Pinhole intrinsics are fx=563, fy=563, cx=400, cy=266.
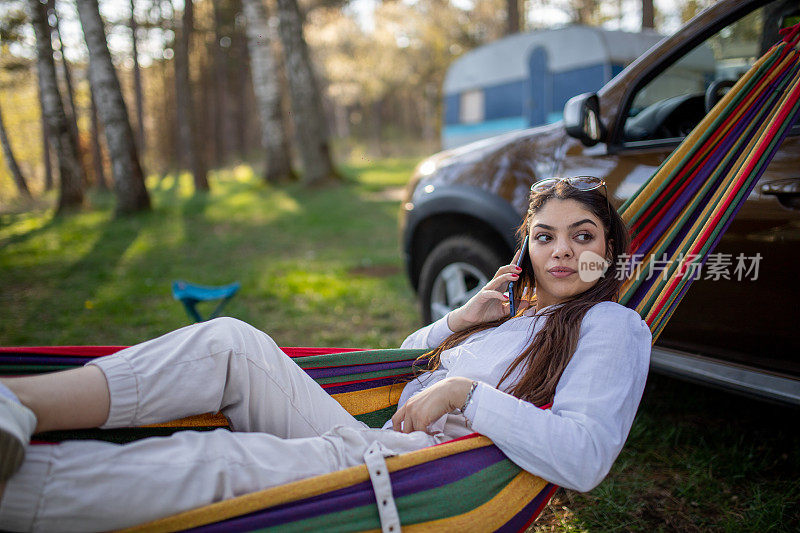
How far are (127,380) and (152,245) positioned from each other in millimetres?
6365

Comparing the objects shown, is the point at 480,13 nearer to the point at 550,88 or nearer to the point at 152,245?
the point at 550,88

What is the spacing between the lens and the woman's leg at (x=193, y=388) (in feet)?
4.33

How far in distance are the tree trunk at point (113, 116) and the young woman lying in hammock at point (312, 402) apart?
8517mm

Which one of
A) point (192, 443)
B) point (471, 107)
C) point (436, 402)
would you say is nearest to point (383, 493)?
point (436, 402)

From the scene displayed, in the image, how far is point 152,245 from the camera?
23.7 feet

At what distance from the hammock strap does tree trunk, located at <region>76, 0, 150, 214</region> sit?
901 cm

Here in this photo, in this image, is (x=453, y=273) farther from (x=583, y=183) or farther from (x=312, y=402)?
(x=312, y=402)

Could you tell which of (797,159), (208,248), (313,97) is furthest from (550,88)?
(797,159)

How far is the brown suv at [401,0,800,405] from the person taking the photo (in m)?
A: 1.99

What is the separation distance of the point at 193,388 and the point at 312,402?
0.38 metres

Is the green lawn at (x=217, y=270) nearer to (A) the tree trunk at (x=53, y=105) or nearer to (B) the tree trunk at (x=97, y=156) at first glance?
(A) the tree trunk at (x=53, y=105)

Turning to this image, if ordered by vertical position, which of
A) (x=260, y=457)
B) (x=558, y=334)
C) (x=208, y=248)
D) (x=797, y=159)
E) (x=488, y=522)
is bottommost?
(x=208, y=248)

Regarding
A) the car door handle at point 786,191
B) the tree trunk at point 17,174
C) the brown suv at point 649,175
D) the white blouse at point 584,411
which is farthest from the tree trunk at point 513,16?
the white blouse at point 584,411

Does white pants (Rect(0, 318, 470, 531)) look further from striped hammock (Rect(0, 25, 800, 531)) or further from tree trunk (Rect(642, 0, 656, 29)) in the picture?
tree trunk (Rect(642, 0, 656, 29))
